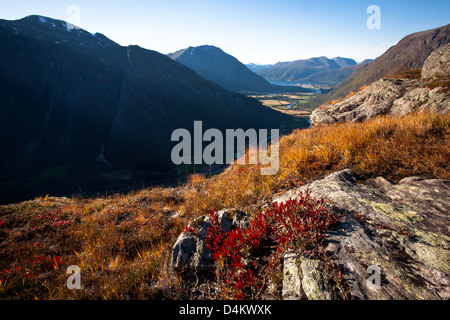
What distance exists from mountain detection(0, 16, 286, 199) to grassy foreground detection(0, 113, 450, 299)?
88.1m

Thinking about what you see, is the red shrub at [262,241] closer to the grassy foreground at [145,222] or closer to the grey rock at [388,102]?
the grassy foreground at [145,222]

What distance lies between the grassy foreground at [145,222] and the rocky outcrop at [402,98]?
491cm

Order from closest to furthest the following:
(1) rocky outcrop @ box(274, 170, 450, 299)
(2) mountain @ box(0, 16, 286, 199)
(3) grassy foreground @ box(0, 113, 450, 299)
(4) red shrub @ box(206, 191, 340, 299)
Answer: (1) rocky outcrop @ box(274, 170, 450, 299)
(4) red shrub @ box(206, 191, 340, 299)
(3) grassy foreground @ box(0, 113, 450, 299)
(2) mountain @ box(0, 16, 286, 199)

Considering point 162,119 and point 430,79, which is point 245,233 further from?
point 162,119

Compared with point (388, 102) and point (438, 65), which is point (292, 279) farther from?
point (438, 65)

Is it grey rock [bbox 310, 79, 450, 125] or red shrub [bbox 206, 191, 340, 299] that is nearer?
red shrub [bbox 206, 191, 340, 299]

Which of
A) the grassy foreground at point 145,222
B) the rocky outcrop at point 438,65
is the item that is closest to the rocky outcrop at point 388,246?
the grassy foreground at point 145,222

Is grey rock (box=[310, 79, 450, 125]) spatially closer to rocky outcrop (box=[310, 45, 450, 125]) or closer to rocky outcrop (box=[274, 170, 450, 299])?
rocky outcrop (box=[310, 45, 450, 125])

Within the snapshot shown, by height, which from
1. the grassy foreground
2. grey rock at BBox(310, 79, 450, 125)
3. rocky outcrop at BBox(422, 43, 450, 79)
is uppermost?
rocky outcrop at BBox(422, 43, 450, 79)

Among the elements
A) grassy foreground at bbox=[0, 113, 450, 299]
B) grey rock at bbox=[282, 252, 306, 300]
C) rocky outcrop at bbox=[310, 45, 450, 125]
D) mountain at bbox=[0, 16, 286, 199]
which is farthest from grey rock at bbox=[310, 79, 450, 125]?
Answer: mountain at bbox=[0, 16, 286, 199]

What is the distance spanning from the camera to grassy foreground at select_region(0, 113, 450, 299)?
3838 mm

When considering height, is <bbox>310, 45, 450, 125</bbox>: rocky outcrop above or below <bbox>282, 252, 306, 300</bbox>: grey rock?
above

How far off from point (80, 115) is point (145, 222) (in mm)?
139385

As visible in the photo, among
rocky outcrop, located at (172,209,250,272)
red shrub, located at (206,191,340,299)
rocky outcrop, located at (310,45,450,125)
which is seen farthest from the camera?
rocky outcrop, located at (310,45,450,125)
